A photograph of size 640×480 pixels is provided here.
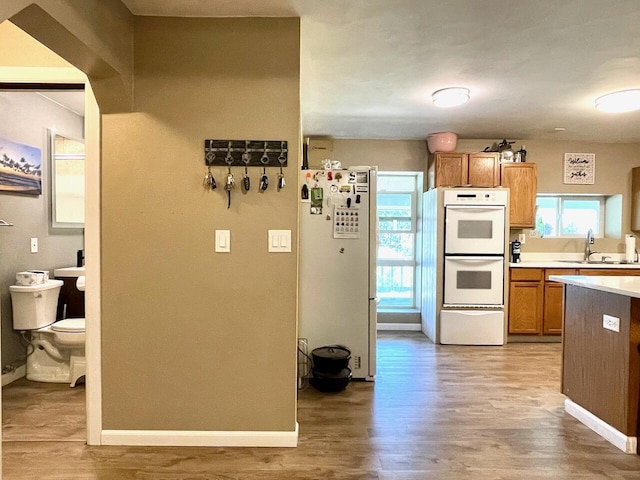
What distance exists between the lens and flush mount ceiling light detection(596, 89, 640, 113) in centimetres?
336

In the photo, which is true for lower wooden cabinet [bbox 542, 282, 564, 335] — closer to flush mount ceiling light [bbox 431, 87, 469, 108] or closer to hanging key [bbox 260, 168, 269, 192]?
flush mount ceiling light [bbox 431, 87, 469, 108]

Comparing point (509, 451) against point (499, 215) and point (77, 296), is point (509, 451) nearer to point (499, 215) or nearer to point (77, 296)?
point (499, 215)

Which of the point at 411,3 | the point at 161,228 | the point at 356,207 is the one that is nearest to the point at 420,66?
the point at 411,3

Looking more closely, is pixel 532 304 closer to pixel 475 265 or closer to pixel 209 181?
pixel 475 265

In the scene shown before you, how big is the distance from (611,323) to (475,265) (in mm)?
2139

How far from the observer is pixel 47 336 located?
3.26 m

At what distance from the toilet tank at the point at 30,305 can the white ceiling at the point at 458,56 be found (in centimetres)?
225

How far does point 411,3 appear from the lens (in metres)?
2.08

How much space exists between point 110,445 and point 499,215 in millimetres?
4063

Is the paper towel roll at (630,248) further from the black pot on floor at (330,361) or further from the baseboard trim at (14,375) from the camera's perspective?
the baseboard trim at (14,375)

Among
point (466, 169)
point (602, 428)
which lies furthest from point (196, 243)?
point (466, 169)

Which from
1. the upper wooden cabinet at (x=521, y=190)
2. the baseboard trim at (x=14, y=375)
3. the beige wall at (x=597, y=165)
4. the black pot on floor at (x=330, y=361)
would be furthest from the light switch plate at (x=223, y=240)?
the beige wall at (x=597, y=165)

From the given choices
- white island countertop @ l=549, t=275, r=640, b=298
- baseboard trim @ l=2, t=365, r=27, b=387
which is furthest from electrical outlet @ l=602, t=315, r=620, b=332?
baseboard trim @ l=2, t=365, r=27, b=387

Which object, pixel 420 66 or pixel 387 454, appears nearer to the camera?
pixel 387 454
